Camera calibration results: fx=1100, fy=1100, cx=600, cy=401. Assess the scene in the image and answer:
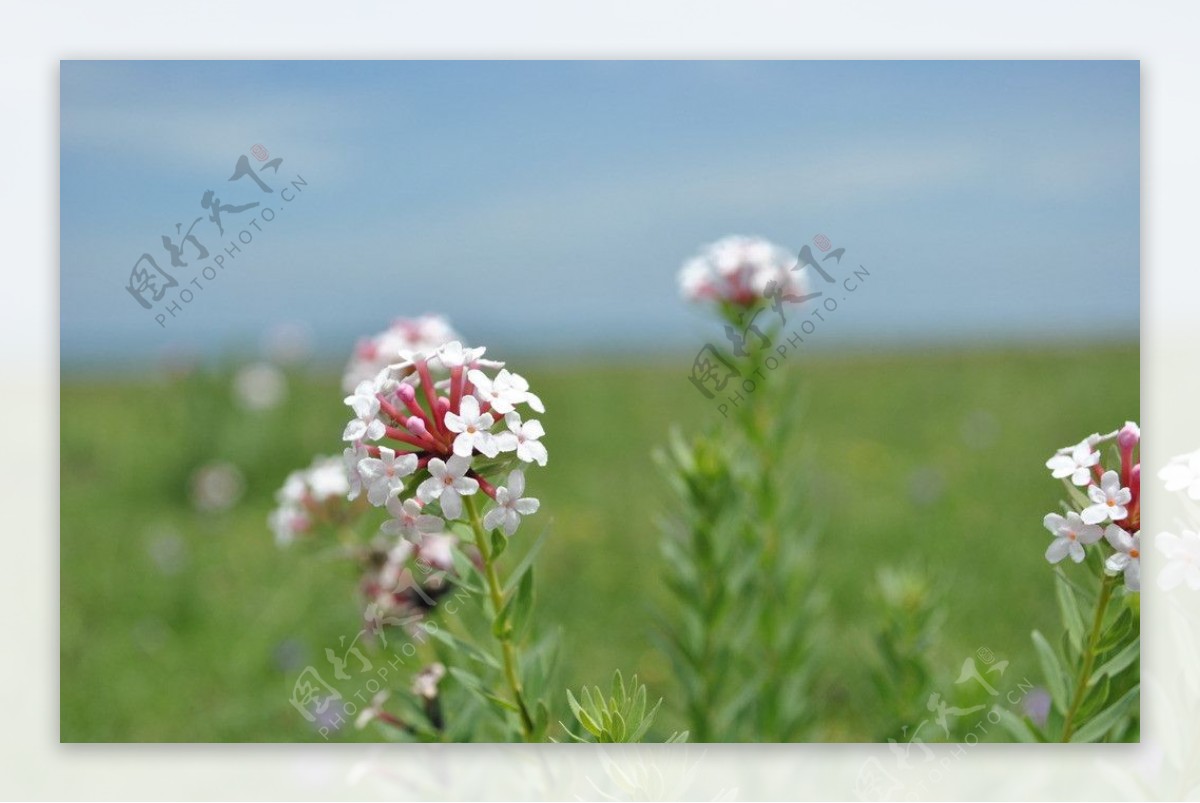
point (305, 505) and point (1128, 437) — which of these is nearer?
point (1128, 437)

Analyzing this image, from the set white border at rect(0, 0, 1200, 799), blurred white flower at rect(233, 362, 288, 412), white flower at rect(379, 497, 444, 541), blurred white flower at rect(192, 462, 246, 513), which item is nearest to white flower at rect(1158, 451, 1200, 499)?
white border at rect(0, 0, 1200, 799)

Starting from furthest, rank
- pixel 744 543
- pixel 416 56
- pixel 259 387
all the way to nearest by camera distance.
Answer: pixel 259 387 → pixel 744 543 → pixel 416 56

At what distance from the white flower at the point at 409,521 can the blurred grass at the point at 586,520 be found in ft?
2.64

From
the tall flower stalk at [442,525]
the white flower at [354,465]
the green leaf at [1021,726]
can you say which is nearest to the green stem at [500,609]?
A: the tall flower stalk at [442,525]

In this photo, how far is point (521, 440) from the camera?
3.38 feet

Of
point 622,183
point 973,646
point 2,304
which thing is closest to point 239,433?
point 2,304

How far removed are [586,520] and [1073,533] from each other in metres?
1.68

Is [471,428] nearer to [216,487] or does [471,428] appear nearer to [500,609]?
[500,609]

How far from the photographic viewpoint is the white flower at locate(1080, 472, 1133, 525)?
42.8 inches

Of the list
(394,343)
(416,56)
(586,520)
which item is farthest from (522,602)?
(586,520)

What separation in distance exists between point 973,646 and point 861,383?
0.78 metres

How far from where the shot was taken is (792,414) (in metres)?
1.67

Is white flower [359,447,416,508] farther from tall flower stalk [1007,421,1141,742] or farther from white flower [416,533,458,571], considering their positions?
tall flower stalk [1007,421,1141,742]

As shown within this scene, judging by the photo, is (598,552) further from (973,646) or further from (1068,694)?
(1068,694)
